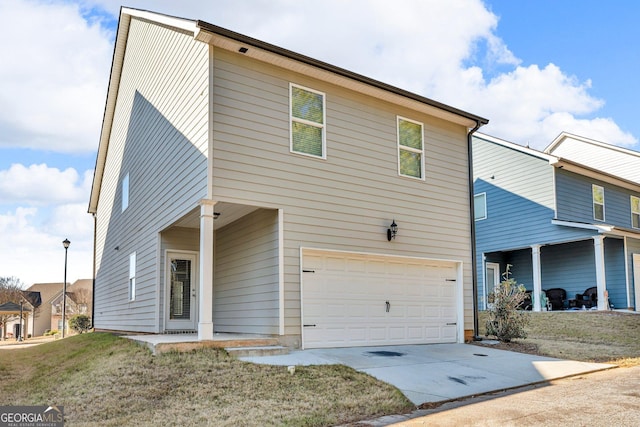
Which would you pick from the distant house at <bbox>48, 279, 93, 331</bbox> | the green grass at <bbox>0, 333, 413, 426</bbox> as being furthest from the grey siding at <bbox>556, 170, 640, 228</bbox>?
the distant house at <bbox>48, 279, 93, 331</bbox>

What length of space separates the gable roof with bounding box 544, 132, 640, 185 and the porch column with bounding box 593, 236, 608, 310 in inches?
285

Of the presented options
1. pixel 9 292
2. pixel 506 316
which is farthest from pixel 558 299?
pixel 9 292

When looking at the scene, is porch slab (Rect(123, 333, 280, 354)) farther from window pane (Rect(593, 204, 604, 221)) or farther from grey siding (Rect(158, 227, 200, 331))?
window pane (Rect(593, 204, 604, 221))

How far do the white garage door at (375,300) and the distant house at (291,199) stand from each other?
29mm

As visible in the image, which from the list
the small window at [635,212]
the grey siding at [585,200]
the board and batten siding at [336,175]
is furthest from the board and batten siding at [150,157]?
the small window at [635,212]

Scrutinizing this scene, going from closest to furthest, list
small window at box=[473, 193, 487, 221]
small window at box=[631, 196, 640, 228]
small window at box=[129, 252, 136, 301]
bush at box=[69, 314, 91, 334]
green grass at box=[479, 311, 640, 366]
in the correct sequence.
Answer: green grass at box=[479, 311, 640, 366]
small window at box=[129, 252, 136, 301]
small window at box=[473, 193, 487, 221]
small window at box=[631, 196, 640, 228]
bush at box=[69, 314, 91, 334]

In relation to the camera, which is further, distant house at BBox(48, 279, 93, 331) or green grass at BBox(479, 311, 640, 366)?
distant house at BBox(48, 279, 93, 331)

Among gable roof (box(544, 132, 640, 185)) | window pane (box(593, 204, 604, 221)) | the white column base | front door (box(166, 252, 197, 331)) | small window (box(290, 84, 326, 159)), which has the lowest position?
the white column base

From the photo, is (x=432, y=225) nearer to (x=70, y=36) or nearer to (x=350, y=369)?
(x=350, y=369)

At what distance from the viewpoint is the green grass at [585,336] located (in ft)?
37.5

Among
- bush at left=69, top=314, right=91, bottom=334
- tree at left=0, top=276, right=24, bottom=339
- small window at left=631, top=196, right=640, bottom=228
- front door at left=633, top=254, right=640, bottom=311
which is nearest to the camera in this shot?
front door at left=633, top=254, right=640, bottom=311

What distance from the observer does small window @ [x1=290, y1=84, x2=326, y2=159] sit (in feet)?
35.6

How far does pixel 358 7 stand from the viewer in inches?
551

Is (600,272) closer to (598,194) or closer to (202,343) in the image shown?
(598,194)
